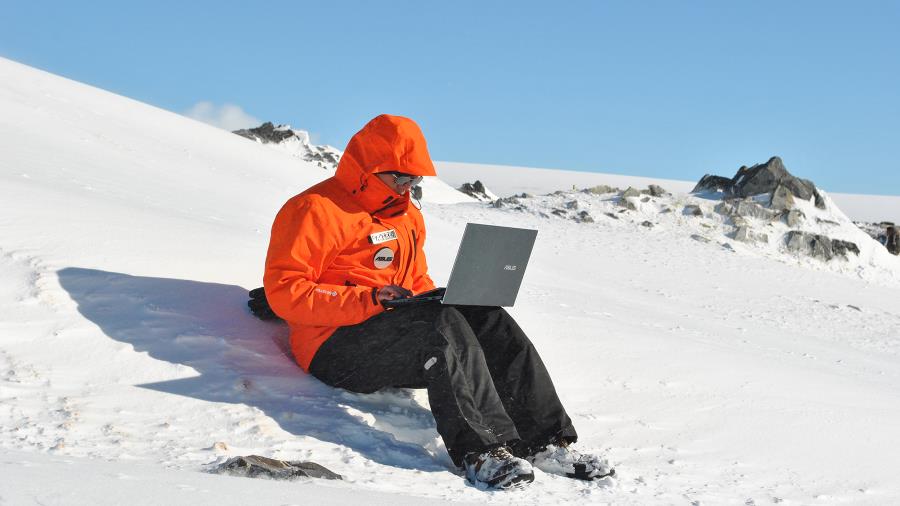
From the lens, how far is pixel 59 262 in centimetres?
427

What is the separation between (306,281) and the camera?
3520mm

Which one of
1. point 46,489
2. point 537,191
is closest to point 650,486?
point 46,489

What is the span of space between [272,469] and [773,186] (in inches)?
688

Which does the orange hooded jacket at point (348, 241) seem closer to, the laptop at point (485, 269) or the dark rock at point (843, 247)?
the laptop at point (485, 269)

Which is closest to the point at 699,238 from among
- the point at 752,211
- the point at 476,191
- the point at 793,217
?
the point at 752,211

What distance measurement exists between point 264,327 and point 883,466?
120 inches

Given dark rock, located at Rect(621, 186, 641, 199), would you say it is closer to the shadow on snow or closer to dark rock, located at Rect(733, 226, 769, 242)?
dark rock, located at Rect(733, 226, 769, 242)

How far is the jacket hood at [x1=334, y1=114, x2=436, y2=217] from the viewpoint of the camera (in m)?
3.70

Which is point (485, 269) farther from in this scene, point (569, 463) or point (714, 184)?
point (714, 184)

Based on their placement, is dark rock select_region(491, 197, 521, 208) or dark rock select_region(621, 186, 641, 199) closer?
dark rock select_region(491, 197, 521, 208)

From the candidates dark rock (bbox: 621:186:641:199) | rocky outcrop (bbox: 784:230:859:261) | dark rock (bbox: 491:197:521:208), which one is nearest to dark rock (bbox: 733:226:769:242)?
rocky outcrop (bbox: 784:230:859:261)

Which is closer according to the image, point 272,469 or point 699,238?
point 272,469

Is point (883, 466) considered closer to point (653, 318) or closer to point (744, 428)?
point (744, 428)

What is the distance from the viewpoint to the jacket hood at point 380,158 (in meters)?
3.70
